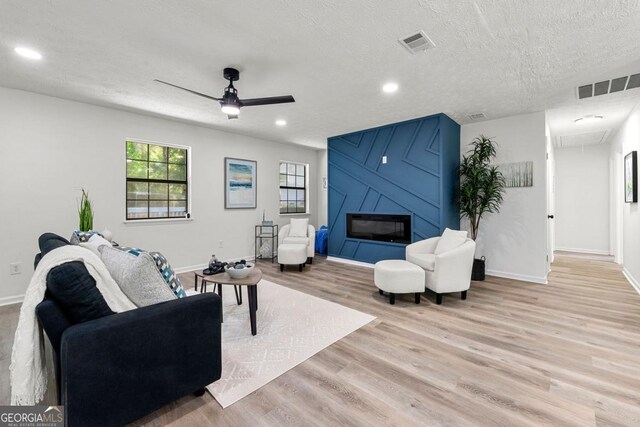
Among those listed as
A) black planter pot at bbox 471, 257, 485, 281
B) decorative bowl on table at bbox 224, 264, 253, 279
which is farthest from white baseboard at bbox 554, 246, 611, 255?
decorative bowl on table at bbox 224, 264, 253, 279

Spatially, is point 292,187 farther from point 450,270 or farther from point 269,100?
point 450,270

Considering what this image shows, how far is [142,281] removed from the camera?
1.61m

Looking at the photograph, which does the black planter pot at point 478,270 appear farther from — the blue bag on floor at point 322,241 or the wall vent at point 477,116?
the blue bag on floor at point 322,241

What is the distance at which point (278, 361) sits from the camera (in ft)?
7.09

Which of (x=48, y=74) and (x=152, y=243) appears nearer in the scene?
(x=48, y=74)

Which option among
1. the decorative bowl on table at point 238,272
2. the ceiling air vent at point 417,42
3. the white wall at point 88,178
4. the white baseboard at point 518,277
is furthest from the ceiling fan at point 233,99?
the white baseboard at point 518,277

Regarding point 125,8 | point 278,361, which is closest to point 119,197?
point 125,8

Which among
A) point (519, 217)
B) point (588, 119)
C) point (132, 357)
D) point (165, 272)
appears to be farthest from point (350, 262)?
point (588, 119)

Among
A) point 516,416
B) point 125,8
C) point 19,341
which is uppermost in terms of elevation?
point 125,8

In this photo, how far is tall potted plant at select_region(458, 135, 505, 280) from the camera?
14.4ft

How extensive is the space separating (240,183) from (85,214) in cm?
263

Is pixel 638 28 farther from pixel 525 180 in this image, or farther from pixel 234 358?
pixel 234 358

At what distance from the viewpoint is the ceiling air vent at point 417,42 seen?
2.37 meters

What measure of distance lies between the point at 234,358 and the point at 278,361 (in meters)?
0.35
